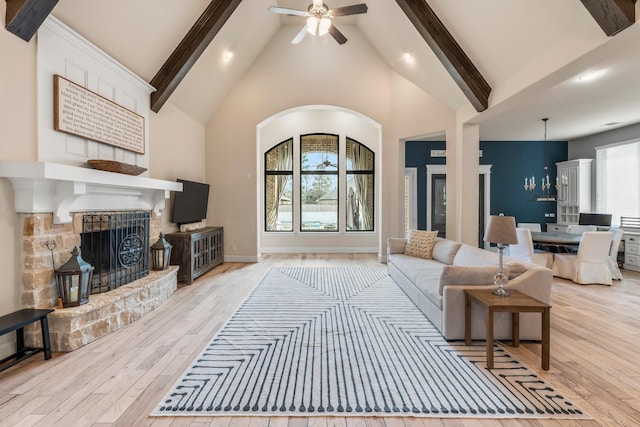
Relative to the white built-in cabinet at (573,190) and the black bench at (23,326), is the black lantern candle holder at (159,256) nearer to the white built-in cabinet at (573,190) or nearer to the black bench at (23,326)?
the black bench at (23,326)

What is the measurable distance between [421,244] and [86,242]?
4.45m

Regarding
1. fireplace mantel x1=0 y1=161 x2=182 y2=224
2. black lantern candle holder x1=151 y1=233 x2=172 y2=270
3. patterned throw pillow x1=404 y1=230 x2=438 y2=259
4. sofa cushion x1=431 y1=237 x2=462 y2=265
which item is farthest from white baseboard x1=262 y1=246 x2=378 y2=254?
fireplace mantel x1=0 y1=161 x2=182 y2=224

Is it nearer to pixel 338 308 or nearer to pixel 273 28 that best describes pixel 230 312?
pixel 338 308

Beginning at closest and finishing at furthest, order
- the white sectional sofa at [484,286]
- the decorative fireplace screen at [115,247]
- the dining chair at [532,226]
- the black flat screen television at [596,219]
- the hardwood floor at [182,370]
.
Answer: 1. the hardwood floor at [182,370]
2. the white sectional sofa at [484,286]
3. the decorative fireplace screen at [115,247]
4. the black flat screen television at [596,219]
5. the dining chair at [532,226]

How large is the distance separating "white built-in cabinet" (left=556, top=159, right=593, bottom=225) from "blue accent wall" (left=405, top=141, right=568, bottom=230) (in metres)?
0.33

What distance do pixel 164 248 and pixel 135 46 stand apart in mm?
2599

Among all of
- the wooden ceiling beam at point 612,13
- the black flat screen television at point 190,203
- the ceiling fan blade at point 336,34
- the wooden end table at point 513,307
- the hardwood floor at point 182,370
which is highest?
the ceiling fan blade at point 336,34

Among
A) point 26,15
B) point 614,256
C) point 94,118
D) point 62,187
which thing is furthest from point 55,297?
point 614,256

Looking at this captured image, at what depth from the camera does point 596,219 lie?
6430 millimetres

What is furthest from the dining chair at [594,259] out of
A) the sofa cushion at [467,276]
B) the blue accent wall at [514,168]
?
the blue accent wall at [514,168]

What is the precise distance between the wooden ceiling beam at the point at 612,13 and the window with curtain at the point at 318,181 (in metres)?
6.00

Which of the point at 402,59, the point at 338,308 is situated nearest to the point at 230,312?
the point at 338,308

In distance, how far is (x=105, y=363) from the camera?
2447 millimetres

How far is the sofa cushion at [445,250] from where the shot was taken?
4355mm
